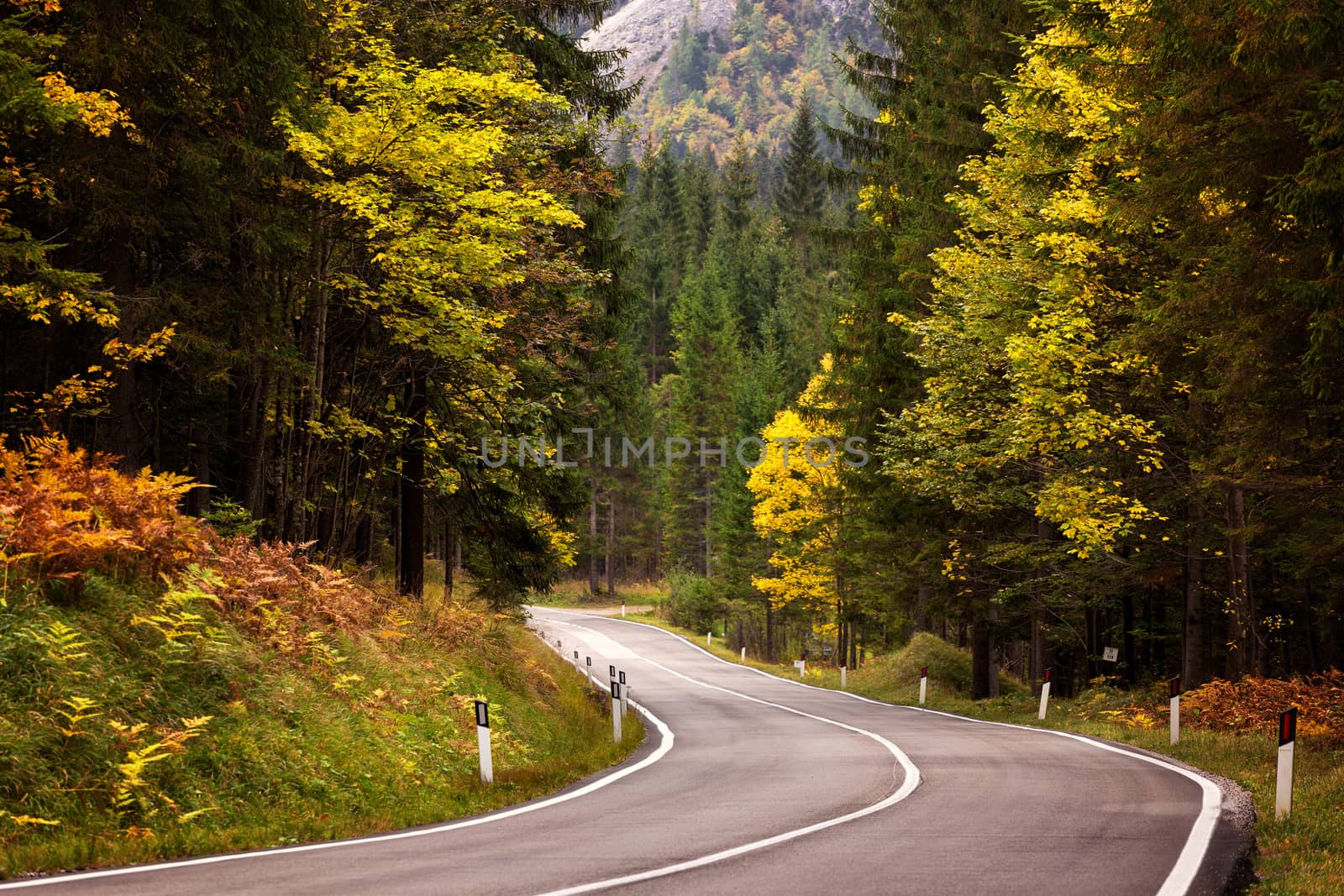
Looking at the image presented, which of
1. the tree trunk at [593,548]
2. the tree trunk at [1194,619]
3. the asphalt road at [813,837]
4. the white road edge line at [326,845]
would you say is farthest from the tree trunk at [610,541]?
the white road edge line at [326,845]

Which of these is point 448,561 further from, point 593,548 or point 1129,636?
point 593,548

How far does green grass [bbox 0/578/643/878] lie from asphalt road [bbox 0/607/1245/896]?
587mm

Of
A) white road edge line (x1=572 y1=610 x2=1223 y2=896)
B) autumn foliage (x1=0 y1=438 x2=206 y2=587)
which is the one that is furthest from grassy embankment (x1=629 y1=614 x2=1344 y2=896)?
autumn foliage (x1=0 y1=438 x2=206 y2=587)

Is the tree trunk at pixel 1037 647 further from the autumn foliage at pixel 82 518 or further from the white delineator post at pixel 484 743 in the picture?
the autumn foliage at pixel 82 518

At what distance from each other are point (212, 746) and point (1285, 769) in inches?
369

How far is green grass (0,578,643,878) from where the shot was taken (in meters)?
8.04

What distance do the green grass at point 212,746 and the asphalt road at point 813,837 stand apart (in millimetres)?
587

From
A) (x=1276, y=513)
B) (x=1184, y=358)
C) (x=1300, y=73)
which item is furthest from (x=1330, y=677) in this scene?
(x=1300, y=73)

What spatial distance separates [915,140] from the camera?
85.6ft

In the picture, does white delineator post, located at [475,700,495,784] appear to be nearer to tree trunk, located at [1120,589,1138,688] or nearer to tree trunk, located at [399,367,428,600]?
tree trunk, located at [399,367,428,600]

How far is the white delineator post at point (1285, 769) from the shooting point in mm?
9409

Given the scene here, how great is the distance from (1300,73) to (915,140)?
16999 millimetres

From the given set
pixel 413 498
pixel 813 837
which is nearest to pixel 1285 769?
pixel 813 837

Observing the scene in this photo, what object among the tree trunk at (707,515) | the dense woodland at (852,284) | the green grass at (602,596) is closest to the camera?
the dense woodland at (852,284)
